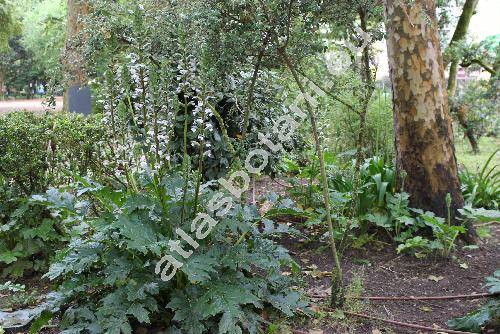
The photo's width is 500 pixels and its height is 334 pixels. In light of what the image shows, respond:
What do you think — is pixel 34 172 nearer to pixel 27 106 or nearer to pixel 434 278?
pixel 434 278

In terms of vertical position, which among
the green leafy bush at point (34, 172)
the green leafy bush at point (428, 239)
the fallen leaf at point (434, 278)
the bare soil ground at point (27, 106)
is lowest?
the fallen leaf at point (434, 278)

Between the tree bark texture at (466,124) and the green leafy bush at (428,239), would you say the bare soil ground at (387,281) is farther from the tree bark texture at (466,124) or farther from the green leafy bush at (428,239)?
the tree bark texture at (466,124)

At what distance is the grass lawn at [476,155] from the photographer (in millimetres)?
9950

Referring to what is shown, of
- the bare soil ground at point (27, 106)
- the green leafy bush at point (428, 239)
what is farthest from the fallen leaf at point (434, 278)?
the bare soil ground at point (27, 106)

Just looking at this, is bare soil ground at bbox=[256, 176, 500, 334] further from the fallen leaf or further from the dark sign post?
the dark sign post

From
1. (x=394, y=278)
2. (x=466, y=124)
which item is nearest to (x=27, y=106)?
(x=466, y=124)

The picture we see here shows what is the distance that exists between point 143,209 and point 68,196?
758 millimetres

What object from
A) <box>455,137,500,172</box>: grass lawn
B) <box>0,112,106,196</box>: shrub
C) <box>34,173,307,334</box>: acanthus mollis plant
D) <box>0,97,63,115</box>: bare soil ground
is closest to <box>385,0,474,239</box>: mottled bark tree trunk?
<box>34,173,307,334</box>: acanthus mollis plant

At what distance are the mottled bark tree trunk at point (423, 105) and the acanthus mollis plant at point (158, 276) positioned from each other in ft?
6.82

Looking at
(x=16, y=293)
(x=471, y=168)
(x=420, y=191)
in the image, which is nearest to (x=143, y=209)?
(x=16, y=293)

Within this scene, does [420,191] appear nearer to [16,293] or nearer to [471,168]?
[16,293]

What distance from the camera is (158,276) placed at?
9.45ft

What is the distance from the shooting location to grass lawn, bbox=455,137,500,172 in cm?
995

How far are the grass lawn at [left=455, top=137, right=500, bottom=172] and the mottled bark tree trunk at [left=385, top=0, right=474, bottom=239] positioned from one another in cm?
490
